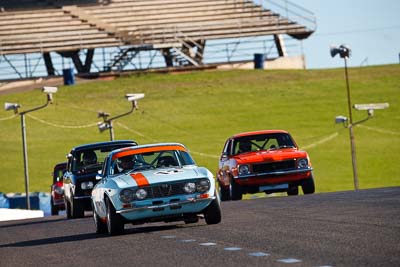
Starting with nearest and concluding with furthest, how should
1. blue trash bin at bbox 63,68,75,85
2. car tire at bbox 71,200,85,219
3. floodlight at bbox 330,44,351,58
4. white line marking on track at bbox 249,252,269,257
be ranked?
white line marking on track at bbox 249,252,269,257, car tire at bbox 71,200,85,219, floodlight at bbox 330,44,351,58, blue trash bin at bbox 63,68,75,85

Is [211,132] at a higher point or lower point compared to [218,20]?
lower

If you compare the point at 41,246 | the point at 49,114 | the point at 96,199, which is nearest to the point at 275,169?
the point at 96,199

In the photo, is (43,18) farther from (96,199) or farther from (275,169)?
(96,199)

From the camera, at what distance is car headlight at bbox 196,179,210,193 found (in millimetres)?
18359

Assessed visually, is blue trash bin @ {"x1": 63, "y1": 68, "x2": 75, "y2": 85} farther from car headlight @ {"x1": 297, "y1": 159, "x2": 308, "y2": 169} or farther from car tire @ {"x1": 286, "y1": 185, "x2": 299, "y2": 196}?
car headlight @ {"x1": 297, "y1": 159, "x2": 308, "y2": 169}

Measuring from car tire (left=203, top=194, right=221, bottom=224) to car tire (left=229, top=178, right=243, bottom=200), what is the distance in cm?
1043

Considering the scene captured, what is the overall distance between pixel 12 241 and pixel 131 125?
50.6 m

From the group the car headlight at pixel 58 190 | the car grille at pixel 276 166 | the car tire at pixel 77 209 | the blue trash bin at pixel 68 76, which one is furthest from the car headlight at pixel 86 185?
the blue trash bin at pixel 68 76

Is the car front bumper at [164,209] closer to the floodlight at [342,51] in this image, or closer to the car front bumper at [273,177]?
the car front bumper at [273,177]

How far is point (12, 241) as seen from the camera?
20.4 metres

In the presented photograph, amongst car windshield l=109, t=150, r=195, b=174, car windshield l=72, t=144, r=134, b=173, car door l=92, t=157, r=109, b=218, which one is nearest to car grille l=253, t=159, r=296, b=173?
car windshield l=72, t=144, r=134, b=173

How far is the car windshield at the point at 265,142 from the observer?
29.9 m

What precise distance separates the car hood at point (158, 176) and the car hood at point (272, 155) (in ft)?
33.3

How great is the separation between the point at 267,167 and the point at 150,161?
949 cm
